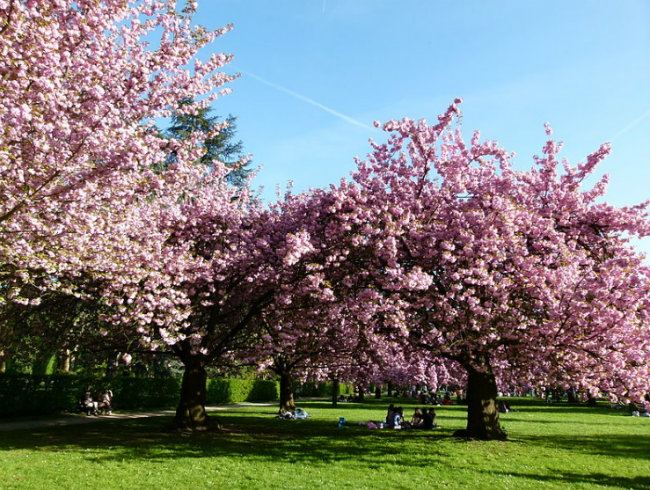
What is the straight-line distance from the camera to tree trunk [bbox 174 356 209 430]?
63.8 feet

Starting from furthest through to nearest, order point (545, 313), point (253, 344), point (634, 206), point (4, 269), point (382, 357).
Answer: point (382, 357) < point (253, 344) < point (634, 206) < point (545, 313) < point (4, 269)

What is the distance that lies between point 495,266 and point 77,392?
23.8 m

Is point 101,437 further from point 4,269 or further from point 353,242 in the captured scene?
point 353,242

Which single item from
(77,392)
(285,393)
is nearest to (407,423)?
(285,393)

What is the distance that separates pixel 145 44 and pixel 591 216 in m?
14.4

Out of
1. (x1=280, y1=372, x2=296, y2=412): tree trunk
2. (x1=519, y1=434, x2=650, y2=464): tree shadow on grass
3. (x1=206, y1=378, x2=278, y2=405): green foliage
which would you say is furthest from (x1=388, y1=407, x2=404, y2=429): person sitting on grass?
(x1=206, y1=378, x2=278, y2=405): green foliage

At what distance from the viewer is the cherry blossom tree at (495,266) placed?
560 inches

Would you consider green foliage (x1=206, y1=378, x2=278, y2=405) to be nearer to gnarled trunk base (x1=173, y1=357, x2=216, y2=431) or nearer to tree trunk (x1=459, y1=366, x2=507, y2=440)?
gnarled trunk base (x1=173, y1=357, x2=216, y2=431)

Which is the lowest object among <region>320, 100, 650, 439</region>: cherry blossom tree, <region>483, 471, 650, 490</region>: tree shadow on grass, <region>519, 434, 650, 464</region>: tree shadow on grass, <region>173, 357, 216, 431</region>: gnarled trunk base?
<region>519, 434, 650, 464</region>: tree shadow on grass

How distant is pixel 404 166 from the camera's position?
17141 millimetres

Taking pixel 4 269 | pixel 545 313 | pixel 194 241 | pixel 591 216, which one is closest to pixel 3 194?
pixel 4 269

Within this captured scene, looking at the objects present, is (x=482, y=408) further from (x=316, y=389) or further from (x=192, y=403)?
(x=316, y=389)

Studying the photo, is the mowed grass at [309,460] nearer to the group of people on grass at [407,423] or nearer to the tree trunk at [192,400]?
the tree trunk at [192,400]

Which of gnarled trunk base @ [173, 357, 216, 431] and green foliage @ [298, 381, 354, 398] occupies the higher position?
gnarled trunk base @ [173, 357, 216, 431]
